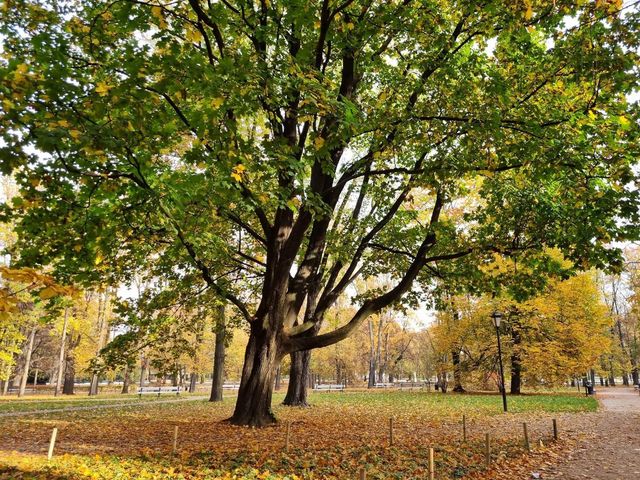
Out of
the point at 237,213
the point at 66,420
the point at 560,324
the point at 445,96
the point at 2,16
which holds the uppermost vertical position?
the point at 445,96

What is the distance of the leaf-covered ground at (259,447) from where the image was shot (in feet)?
23.4

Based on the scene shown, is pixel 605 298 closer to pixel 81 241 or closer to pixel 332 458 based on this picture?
pixel 332 458

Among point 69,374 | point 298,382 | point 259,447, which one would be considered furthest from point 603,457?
point 69,374

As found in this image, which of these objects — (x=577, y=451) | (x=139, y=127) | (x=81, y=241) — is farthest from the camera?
(x=577, y=451)

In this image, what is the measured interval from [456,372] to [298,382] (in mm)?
15326

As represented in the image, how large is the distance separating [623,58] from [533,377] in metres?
25.3

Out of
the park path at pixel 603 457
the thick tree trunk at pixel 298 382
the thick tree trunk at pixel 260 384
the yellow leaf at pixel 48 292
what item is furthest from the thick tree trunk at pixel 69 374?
the yellow leaf at pixel 48 292

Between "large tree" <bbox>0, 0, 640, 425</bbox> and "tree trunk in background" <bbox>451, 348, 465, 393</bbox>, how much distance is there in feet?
62.1

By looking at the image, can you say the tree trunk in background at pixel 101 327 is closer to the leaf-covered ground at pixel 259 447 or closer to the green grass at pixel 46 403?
the green grass at pixel 46 403

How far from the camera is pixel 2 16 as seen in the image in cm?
670

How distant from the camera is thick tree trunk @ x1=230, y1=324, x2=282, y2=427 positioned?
1156 cm

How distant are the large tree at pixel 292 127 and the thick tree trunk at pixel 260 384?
6 cm

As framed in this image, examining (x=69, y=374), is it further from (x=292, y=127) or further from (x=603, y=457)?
(x=603, y=457)

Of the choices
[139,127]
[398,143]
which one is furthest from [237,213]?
[139,127]
